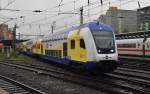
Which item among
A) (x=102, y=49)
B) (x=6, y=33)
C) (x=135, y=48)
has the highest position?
(x=6, y=33)

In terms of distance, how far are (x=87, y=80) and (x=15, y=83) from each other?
402 centimetres

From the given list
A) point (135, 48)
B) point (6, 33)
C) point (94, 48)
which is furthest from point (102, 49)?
point (6, 33)

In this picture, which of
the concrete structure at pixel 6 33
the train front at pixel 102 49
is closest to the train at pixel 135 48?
the train front at pixel 102 49

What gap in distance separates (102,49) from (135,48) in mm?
19592

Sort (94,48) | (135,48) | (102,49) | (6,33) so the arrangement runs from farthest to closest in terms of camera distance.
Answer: (6,33), (135,48), (102,49), (94,48)

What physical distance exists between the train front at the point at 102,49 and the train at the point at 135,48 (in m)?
16.0

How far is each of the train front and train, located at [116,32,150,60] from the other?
16.0 m

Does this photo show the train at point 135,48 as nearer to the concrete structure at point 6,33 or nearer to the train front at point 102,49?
the train front at point 102,49

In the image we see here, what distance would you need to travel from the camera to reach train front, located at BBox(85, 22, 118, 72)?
18.7 m

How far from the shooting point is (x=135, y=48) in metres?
37.8

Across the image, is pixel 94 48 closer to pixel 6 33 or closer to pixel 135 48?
pixel 135 48

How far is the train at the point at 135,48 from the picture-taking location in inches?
1391

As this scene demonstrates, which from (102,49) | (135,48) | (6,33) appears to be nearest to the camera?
(102,49)

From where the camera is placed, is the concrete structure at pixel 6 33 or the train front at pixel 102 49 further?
the concrete structure at pixel 6 33
